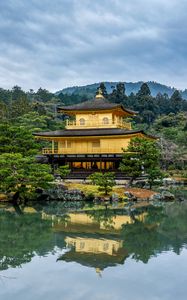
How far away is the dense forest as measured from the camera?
76.6ft

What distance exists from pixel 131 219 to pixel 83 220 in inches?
90.4

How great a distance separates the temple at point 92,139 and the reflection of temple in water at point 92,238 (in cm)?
1222

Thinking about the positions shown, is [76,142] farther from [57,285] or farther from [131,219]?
[57,285]

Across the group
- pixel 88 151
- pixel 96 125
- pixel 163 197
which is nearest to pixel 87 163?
pixel 88 151

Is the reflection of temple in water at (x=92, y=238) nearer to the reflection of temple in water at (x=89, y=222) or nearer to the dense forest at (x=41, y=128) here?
the reflection of temple in water at (x=89, y=222)

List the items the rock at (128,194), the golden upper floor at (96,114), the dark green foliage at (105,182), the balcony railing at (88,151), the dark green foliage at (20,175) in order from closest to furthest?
the dark green foliage at (20,175) < the dark green foliage at (105,182) < the rock at (128,194) < the balcony railing at (88,151) < the golden upper floor at (96,114)

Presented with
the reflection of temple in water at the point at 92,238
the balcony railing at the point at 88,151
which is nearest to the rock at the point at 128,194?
the reflection of temple in water at the point at 92,238

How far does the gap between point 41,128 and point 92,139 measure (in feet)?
56.7

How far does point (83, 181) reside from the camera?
30469mm

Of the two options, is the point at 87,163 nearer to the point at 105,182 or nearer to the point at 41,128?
the point at 105,182

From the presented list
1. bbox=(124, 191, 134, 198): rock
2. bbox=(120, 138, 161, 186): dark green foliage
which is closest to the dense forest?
bbox=(124, 191, 134, 198): rock

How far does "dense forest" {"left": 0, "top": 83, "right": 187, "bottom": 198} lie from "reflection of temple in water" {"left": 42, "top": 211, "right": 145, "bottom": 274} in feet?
13.0

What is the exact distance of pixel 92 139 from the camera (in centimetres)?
3375

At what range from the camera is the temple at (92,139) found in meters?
32.2
